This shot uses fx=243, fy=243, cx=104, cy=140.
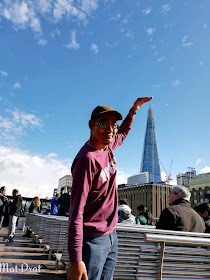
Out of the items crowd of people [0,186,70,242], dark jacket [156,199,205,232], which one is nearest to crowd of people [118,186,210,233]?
dark jacket [156,199,205,232]

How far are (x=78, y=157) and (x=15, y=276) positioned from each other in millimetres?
3867

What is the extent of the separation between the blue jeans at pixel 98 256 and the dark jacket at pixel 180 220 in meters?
1.75

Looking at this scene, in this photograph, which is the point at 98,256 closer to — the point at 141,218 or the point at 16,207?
the point at 141,218

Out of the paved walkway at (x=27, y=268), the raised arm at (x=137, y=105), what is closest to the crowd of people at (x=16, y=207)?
the paved walkway at (x=27, y=268)

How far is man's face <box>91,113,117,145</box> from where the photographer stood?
1.77m

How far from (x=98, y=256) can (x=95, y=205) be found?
0.31 metres

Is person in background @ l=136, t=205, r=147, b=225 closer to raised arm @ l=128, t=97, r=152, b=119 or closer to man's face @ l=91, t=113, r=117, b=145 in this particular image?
raised arm @ l=128, t=97, r=152, b=119

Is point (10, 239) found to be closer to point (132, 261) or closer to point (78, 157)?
point (132, 261)

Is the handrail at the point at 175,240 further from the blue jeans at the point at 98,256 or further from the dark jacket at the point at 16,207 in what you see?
the dark jacket at the point at 16,207

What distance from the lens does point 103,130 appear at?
1770mm

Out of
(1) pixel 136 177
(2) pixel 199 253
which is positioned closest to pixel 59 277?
(2) pixel 199 253

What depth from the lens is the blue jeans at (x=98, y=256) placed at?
4.90ft

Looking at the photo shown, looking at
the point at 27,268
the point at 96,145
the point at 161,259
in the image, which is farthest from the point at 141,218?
the point at 96,145

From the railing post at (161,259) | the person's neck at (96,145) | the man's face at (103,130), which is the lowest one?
the railing post at (161,259)
